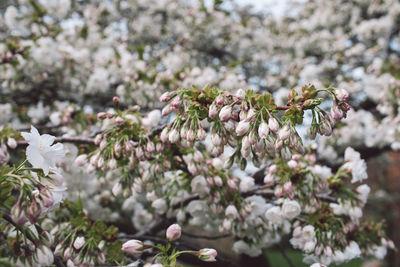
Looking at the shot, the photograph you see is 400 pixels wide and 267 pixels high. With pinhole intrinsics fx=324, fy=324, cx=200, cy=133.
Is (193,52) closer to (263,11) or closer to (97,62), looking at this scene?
(97,62)

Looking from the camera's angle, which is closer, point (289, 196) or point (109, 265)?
point (109, 265)

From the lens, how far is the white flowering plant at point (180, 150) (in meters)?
1.37

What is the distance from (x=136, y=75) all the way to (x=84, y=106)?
4.34ft

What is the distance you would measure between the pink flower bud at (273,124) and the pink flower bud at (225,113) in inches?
6.8

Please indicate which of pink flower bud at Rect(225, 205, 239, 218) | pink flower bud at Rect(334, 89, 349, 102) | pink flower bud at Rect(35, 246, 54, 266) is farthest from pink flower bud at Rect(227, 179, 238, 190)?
pink flower bud at Rect(35, 246, 54, 266)

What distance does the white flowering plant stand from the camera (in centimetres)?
137

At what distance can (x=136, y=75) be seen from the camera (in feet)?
11.5

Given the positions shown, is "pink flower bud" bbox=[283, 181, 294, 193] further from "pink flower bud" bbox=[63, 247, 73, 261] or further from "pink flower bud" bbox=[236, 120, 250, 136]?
"pink flower bud" bbox=[63, 247, 73, 261]

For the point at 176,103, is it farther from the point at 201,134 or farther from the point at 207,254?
the point at 207,254

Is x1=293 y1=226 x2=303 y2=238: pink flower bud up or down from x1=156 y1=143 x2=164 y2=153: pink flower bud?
down

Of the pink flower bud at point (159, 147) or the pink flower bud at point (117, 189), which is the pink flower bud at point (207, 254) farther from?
the pink flower bud at point (117, 189)

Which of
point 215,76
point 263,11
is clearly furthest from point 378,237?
point 263,11

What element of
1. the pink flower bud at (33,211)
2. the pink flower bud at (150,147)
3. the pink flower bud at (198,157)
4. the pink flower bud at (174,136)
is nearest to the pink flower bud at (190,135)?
the pink flower bud at (174,136)

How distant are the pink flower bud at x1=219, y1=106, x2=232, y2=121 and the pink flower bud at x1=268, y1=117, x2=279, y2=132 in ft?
0.56
